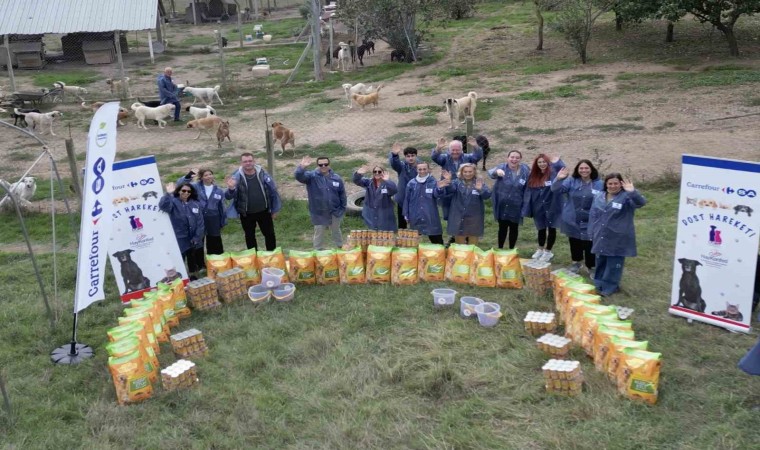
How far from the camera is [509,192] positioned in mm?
8758

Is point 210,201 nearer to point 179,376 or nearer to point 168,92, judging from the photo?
point 179,376

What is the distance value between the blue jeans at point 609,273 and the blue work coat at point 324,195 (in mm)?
3465

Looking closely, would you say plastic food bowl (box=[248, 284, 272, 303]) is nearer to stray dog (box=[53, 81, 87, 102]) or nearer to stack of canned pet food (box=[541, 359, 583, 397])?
stack of canned pet food (box=[541, 359, 583, 397])

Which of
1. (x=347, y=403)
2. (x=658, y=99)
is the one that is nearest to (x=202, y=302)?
(x=347, y=403)

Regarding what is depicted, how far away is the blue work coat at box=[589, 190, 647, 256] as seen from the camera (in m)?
7.61

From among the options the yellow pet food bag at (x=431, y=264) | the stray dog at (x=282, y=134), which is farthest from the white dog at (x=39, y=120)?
the yellow pet food bag at (x=431, y=264)

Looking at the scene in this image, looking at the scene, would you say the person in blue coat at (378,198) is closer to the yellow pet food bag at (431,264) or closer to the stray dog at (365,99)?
the yellow pet food bag at (431,264)

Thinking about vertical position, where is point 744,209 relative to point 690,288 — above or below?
above

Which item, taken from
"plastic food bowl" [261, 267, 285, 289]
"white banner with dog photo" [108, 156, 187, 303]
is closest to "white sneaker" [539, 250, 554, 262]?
"plastic food bowl" [261, 267, 285, 289]

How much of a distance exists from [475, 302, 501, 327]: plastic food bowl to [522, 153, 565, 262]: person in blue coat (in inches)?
66.1

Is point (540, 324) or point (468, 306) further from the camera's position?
point (468, 306)

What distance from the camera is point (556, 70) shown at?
70.9ft

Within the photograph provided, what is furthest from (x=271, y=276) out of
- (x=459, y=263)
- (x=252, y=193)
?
(x=459, y=263)

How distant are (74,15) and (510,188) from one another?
74.3 ft
